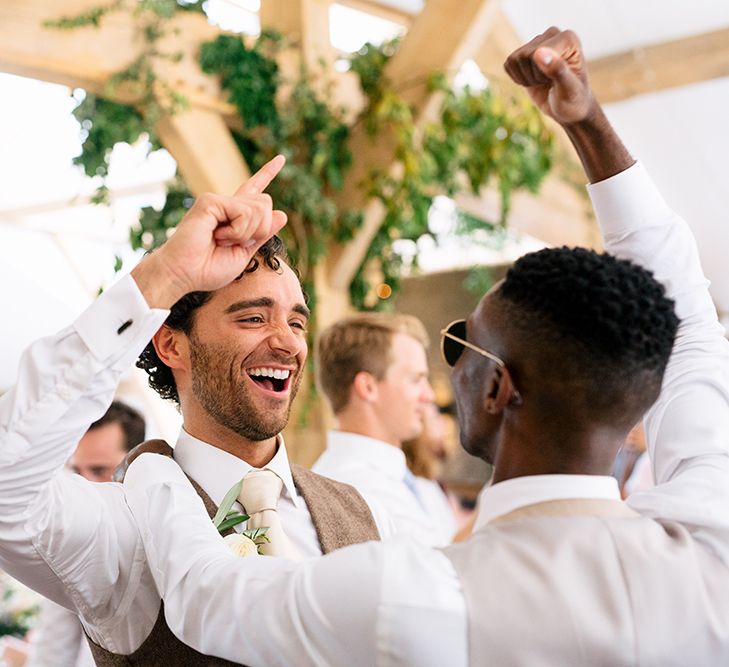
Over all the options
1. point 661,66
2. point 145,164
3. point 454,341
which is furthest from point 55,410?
point 145,164

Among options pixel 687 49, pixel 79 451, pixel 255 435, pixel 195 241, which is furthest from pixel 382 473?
pixel 687 49

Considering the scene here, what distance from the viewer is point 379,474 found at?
2682mm

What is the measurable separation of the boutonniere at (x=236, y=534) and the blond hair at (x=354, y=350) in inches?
56.0

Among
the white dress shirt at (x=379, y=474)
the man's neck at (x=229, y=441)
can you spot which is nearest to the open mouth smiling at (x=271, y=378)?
the man's neck at (x=229, y=441)

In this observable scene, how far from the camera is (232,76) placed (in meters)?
3.59

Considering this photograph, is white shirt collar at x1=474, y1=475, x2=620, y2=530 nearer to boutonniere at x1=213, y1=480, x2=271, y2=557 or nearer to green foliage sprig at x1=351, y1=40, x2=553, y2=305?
boutonniere at x1=213, y1=480, x2=271, y2=557

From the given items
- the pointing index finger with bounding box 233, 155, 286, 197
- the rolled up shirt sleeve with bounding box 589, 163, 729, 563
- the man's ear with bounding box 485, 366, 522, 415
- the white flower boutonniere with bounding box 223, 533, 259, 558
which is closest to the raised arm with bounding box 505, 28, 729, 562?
the rolled up shirt sleeve with bounding box 589, 163, 729, 563

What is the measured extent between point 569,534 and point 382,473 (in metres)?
1.71

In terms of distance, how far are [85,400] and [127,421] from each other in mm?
1781

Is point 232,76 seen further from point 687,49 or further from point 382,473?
point 687,49

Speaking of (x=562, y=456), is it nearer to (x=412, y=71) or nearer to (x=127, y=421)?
(x=127, y=421)

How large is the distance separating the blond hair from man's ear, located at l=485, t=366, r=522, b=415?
1753 millimetres

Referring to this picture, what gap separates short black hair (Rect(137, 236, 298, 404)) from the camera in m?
1.58

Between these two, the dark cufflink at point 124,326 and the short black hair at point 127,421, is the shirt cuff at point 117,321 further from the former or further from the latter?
the short black hair at point 127,421
